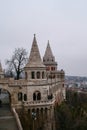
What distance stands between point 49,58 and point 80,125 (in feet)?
54.6

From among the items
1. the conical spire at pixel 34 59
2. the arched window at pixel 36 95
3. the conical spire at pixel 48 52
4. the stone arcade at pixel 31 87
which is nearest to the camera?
the stone arcade at pixel 31 87

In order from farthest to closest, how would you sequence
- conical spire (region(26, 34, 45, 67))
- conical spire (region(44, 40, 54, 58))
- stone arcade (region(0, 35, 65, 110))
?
1. conical spire (region(44, 40, 54, 58))
2. conical spire (region(26, 34, 45, 67))
3. stone arcade (region(0, 35, 65, 110))

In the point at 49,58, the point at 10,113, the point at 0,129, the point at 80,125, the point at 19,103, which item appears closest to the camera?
the point at 0,129

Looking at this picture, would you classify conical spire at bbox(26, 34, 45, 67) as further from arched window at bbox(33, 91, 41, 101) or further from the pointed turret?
the pointed turret

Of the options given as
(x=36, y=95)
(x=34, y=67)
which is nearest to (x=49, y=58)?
(x=34, y=67)

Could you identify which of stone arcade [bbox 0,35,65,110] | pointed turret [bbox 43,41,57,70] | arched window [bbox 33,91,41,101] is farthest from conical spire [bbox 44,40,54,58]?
arched window [bbox 33,91,41,101]

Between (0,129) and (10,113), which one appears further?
(10,113)

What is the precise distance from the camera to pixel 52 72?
59.8 metres

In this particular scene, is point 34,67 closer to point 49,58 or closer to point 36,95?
point 36,95

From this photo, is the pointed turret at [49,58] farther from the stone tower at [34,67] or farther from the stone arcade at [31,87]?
the stone tower at [34,67]

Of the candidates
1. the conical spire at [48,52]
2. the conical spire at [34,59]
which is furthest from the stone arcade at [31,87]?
the conical spire at [48,52]

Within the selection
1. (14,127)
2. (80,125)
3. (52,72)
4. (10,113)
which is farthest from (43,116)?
(52,72)

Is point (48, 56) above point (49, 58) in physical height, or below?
above

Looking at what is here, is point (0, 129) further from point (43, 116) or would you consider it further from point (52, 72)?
point (52, 72)
